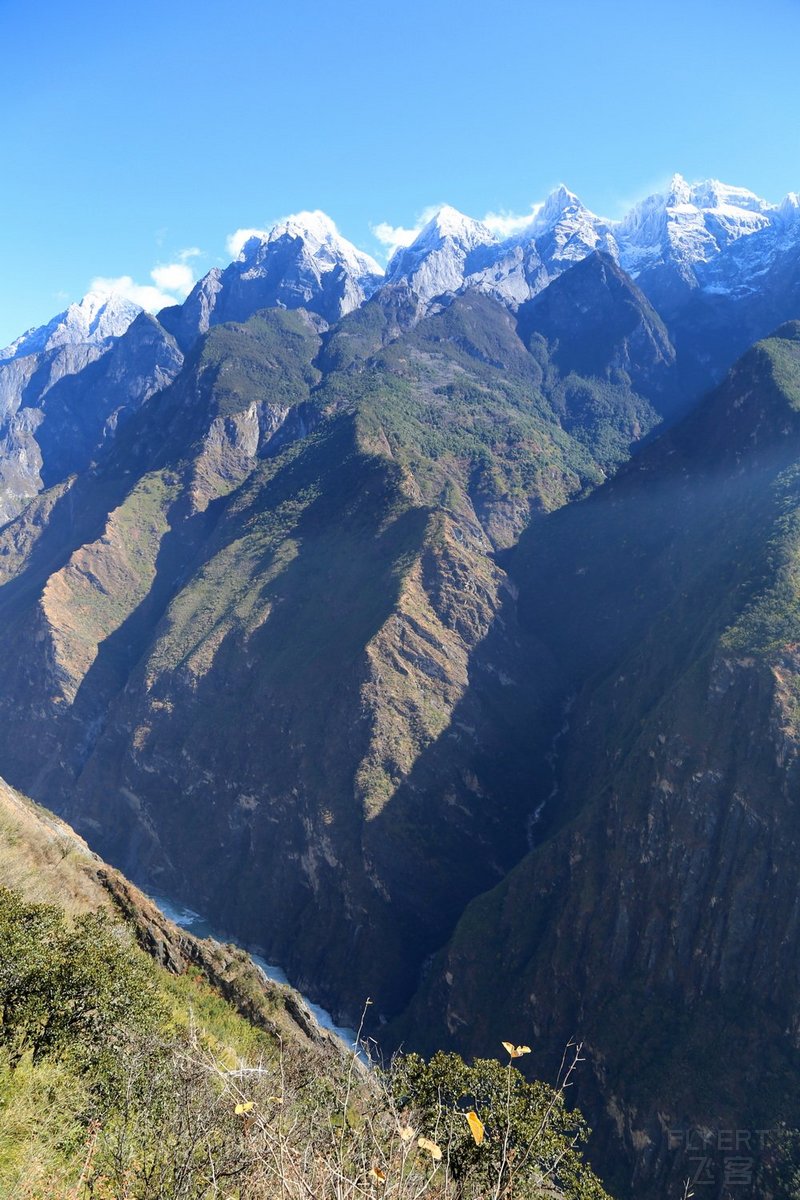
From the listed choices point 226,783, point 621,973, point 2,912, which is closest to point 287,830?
point 226,783

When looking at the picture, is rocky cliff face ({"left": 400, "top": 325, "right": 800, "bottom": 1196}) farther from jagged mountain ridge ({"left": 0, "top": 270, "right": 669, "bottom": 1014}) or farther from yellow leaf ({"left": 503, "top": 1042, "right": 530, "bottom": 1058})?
yellow leaf ({"left": 503, "top": 1042, "right": 530, "bottom": 1058})

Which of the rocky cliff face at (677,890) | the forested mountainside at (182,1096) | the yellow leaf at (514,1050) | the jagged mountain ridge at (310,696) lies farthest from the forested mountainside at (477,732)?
the yellow leaf at (514,1050)

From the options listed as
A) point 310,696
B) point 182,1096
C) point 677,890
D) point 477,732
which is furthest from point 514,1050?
point 310,696

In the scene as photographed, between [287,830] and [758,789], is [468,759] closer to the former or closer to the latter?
[287,830]

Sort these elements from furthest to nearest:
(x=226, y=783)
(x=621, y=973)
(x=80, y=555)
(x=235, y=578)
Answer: (x=80, y=555) < (x=235, y=578) < (x=226, y=783) < (x=621, y=973)

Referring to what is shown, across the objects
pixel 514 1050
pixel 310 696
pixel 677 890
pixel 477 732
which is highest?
pixel 477 732

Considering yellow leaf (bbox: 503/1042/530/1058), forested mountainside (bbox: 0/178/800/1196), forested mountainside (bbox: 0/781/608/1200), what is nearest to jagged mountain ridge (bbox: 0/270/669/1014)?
forested mountainside (bbox: 0/178/800/1196)

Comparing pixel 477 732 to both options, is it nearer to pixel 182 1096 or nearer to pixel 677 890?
pixel 677 890

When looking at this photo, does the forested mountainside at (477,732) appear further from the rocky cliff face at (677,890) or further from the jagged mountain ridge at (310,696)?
the jagged mountain ridge at (310,696)
